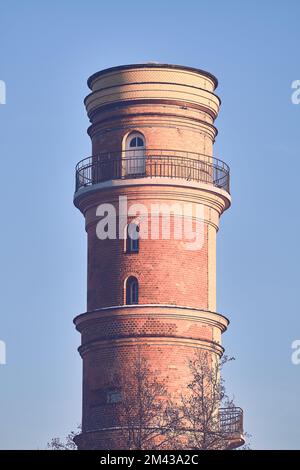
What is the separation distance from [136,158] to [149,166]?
1.89ft

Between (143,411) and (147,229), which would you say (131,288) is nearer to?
(147,229)

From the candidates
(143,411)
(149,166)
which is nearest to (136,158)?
(149,166)

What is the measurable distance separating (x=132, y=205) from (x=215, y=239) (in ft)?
11.8

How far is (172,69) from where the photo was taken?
6819cm

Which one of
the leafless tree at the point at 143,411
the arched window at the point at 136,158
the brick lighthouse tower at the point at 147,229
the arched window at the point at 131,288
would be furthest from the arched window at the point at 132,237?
the leafless tree at the point at 143,411

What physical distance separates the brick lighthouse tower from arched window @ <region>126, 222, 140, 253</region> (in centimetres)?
3

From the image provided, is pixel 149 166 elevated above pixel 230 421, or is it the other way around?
pixel 149 166

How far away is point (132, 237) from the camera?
67.2 metres

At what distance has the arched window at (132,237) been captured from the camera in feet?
220

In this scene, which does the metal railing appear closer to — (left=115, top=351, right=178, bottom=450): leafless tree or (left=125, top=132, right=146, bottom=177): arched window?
(left=115, top=351, right=178, bottom=450): leafless tree

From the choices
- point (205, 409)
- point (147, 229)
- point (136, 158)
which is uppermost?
point (136, 158)
